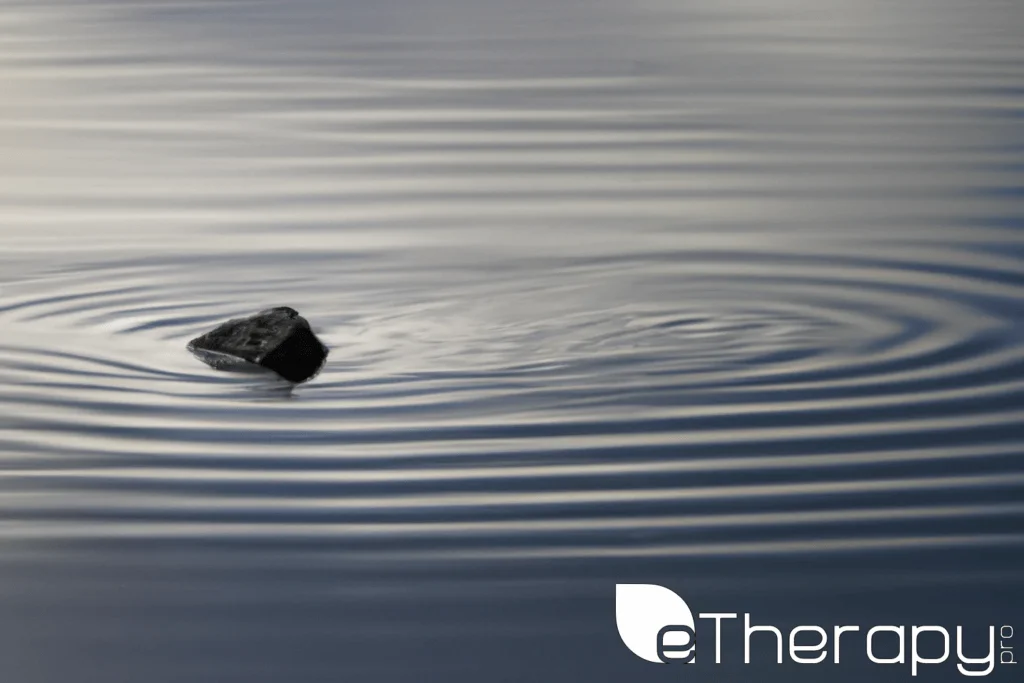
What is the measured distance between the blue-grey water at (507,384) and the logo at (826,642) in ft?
0.13

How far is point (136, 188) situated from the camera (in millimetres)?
12516

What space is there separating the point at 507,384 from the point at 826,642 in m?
2.53

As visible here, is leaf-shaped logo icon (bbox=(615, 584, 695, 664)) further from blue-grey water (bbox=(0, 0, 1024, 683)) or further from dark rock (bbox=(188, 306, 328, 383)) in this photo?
dark rock (bbox=(188, 306, 328, 383))

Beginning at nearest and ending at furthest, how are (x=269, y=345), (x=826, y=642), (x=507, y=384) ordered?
(x=826, y=642), (x=507, y=384), (x=269, y=345)

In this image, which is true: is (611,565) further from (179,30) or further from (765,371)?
(179,30)

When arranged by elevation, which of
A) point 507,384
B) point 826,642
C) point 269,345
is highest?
point 269,345

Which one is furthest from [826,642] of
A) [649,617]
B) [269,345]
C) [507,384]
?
[269,345]

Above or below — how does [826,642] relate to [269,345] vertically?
below

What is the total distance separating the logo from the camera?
5.57 meters

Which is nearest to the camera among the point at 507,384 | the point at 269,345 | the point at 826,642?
the point at 826,642

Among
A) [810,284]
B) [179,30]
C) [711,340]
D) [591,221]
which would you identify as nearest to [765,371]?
[711,340]

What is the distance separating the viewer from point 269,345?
27.2ft

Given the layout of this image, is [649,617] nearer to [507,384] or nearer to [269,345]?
[507,384]

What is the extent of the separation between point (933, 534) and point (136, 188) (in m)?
7.27
